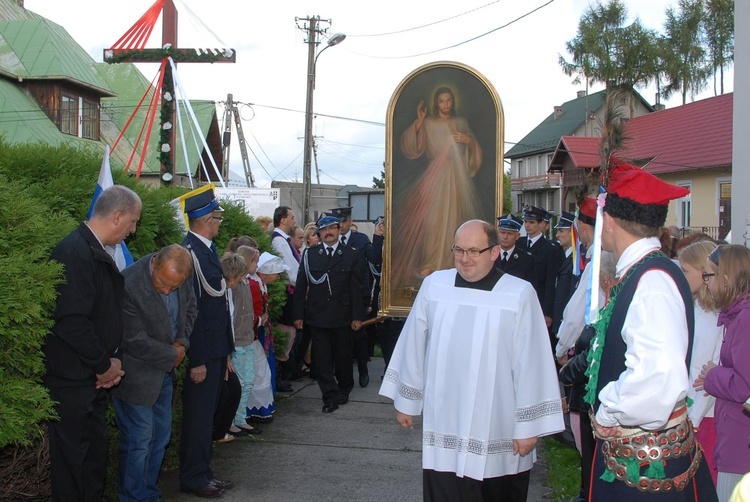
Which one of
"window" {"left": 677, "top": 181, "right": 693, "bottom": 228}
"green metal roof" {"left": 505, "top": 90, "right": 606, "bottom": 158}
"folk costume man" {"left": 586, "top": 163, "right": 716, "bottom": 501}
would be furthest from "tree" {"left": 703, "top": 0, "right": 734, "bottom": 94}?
"folk costume man" {"left": 586, "top": 163, "right": 716, "bottom": 501}

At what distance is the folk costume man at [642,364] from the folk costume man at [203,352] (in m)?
3.18

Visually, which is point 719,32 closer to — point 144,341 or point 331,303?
point 331,303

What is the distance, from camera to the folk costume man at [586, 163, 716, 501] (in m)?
2.74

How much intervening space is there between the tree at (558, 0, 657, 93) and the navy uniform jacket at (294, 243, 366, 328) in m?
34.9

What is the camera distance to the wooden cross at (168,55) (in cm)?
1228

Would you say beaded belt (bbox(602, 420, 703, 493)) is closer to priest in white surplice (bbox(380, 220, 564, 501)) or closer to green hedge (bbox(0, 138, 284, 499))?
priest in white surplice (bbox(380, 220, 564, 501))

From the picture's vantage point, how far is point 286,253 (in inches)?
391

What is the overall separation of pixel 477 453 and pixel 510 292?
2.85 ft

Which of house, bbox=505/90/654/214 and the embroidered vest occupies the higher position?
house, bbox=505/90/654/214

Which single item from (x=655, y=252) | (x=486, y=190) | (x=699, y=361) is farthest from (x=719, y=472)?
(x=486, y=190)

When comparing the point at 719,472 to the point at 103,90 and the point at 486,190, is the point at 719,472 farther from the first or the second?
the point at 103,90

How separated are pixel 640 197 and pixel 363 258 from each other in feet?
21.0

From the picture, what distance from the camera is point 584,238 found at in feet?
18.8

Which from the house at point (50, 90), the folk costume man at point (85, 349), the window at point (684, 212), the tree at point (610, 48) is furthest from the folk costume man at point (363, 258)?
the tree at point (610, 48)
